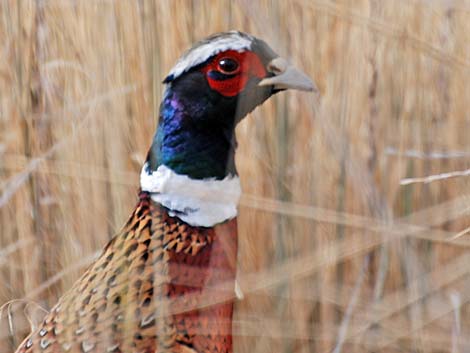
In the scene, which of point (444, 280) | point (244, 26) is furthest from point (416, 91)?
point (444, 280)

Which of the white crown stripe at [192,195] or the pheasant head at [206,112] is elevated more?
the pheasant head at [206,112]

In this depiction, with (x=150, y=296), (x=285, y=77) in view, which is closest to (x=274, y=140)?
(x=285, y=77)

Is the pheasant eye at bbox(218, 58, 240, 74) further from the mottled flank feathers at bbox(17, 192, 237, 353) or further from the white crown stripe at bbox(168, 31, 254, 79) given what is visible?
the mottled flank feathers at bbox(17, 192, 237, 353)

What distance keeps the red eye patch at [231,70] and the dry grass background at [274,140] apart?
0.14m

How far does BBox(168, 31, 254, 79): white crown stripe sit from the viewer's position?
1.37m

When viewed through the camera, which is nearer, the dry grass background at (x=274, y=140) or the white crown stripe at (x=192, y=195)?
the white crown stripe at (x=192, y=195)

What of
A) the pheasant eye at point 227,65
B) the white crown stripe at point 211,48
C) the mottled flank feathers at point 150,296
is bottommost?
the mottled flank feathers at point 150,296

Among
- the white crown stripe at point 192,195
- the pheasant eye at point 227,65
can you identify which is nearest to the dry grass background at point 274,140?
the white crown stripe at point 192,195

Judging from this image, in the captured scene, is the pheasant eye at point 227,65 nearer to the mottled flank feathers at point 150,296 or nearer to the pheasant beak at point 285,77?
the pheasant beak at point 285,77

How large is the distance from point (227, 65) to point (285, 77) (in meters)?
0.11

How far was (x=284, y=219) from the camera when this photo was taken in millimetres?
1652

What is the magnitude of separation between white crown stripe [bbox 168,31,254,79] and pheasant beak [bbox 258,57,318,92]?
63mm

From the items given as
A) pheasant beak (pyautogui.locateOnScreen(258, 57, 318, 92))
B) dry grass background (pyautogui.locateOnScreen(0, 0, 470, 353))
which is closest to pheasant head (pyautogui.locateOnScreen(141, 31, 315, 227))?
pheasant beak (pyautogui.locateOnScreen(258, 57, 318, 92))

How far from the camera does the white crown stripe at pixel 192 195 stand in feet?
4.74
